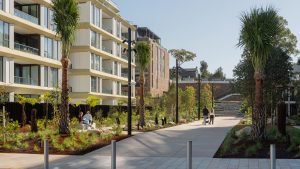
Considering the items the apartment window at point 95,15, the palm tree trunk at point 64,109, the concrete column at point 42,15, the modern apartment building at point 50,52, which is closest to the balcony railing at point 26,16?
the modern apartment building at point 50,52

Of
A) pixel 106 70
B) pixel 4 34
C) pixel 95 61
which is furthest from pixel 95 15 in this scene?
pixel 4 34

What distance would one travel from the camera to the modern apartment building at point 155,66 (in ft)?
285

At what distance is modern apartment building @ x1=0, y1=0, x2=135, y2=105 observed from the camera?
128ft

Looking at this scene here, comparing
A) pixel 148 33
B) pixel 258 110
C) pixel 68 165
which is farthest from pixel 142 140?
pixel 148 33

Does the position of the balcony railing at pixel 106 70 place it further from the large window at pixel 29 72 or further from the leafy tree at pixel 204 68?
the leafy tree at pixel 204 68

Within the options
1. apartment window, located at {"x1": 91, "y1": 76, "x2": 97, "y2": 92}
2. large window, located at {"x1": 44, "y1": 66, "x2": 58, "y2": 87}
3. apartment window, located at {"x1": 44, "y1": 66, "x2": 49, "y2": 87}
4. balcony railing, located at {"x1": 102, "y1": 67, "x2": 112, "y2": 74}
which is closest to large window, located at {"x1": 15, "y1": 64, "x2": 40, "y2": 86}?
apartment window, located at {"x1": 44, "y1": 66, "x2": 49, "y2": 87}

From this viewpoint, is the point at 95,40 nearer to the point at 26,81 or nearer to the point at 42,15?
the point at 42,15

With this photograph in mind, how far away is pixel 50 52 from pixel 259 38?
33300 mm

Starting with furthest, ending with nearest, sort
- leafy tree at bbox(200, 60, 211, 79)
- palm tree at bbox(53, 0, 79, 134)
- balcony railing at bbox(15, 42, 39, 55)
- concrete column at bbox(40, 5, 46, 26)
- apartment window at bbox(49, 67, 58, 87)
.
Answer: leafy tree at bbox(200, 60, 211, 79), apartment window at bbox(49, 67, 58, 87), concrete column at bbox(40, 5, 46, 26), balcony railing at bbox(15, 42, 39, 55), palm tree at bbox(53, 0, 79, 134)

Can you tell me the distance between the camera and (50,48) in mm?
47031

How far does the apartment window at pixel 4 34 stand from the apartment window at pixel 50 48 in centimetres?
778

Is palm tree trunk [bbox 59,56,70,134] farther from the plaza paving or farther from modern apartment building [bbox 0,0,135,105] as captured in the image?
modern apartment building [bbox 0,0,135,105]

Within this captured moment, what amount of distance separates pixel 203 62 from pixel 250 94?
120247mm

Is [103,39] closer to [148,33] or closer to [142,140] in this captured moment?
[148,33]
